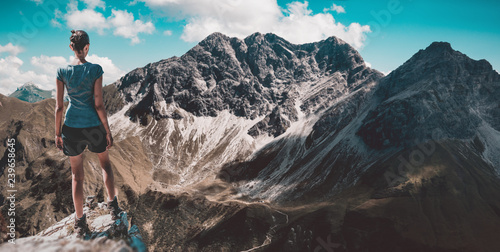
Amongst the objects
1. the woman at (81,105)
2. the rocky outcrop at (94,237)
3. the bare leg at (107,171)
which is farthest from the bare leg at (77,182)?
the rocky outcrop at (94,237)

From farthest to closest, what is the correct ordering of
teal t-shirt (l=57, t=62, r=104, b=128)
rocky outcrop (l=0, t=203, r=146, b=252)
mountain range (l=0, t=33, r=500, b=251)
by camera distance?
mountain range (l=0, t=33, r=500, b=251) → teal t-shirt (l=57, t=62, r=104, b=128) → rocky outcrop (l=0, t=203, r=146, b=252)

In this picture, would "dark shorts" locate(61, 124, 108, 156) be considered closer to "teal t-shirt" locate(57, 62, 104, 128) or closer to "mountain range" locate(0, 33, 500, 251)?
"teal t-shirt" locate(57, 62, 104, 128)

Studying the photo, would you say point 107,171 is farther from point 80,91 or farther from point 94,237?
point 80,91

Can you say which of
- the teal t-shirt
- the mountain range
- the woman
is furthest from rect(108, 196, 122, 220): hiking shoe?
the mountain range

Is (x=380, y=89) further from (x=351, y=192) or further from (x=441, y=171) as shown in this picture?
(x=351, y=192)

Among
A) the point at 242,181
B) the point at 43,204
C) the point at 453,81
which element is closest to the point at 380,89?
the point at 453,81

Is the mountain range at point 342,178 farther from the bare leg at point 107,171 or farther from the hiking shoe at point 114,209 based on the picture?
the bare leg at point 107,171
